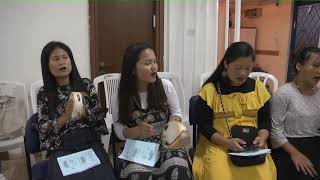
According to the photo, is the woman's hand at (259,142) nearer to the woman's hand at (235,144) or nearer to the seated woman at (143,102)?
the woman's hand at (235,144)

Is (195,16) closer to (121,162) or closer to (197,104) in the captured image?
(197,104)

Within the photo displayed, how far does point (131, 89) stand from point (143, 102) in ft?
0.37

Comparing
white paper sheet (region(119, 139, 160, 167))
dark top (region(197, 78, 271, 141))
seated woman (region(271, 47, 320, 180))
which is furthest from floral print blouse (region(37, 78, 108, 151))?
seated woman (region(271, 47, 320, 180))

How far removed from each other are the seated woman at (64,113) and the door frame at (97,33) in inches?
47.5

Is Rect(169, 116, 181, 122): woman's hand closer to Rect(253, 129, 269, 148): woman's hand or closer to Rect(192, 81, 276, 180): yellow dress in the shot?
Rect(192, 81, 276, 180): yellow dress

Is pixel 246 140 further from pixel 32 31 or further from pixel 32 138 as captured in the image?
pixel 32 31

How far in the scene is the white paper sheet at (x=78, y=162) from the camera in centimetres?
169

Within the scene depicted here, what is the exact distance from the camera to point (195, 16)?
11.6 ft

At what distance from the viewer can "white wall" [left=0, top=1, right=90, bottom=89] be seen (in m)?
2.82

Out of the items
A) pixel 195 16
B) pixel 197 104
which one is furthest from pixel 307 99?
pixel 195 16

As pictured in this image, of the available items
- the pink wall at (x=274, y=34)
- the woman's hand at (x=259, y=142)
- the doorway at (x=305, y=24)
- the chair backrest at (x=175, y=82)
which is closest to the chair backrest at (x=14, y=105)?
the chair backrest at (x=175, y=82)

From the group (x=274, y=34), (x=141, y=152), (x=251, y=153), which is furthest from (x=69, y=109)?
(x=274, y=34)

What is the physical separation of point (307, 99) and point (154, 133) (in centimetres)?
98

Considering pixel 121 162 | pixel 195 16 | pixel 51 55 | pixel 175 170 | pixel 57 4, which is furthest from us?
pixel 195 16
